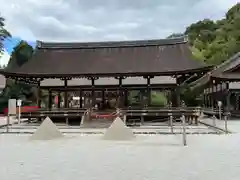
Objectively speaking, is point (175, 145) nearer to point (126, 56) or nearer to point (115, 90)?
point (115, 90)

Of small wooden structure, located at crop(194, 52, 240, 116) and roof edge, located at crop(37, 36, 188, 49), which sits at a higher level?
roof edge, located at crop(37, 36, 188, 49)

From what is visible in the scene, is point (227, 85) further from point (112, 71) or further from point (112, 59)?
point (112, 71)

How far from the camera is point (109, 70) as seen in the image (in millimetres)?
24031

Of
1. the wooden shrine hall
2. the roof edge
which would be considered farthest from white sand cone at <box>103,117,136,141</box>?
the roof edge

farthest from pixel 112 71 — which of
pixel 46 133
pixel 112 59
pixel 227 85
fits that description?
pixel 227 85

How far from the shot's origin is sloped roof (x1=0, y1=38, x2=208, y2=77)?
23.6 metres

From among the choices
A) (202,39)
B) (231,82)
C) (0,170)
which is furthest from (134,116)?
(202,39)

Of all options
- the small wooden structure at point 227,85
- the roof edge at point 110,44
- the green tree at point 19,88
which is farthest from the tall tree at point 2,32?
the small wooden structure at point 227,85

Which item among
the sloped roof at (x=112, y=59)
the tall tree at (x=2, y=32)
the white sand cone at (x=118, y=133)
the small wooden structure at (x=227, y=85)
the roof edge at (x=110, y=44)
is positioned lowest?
the white sand cone at (x=118, y=133)

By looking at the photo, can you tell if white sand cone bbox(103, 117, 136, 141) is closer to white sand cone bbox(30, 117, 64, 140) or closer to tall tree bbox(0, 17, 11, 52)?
white sand cone bbox(30, 117, 64, 140)

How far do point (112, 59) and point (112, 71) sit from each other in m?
2.70

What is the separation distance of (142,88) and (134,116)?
2.47 m

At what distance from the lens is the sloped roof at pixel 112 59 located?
23625 millimetres

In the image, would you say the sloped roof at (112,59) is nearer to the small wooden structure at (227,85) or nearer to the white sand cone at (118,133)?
the small wooden structure at (227,85)
